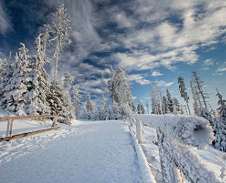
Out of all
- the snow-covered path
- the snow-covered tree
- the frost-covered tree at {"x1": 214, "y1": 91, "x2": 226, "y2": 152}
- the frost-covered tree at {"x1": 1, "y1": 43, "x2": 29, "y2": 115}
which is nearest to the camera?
the snow-covered path

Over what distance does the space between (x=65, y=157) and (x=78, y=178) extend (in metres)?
1.21

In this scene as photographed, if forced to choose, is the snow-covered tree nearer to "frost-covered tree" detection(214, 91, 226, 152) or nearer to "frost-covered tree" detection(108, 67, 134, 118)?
"frost-covered tree" detection(108, 67, 134, 118)

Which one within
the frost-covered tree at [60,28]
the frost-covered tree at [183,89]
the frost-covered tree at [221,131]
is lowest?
the frost-covered tree at [221,131]

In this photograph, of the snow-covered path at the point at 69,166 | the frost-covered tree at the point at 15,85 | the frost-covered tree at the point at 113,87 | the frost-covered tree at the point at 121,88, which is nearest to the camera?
the snow-covered path at the point at 69,166

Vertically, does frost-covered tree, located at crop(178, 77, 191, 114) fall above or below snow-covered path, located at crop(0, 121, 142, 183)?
above

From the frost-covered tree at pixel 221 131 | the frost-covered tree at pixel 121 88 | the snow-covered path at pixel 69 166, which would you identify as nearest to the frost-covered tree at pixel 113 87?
the frost-covered tree at pixel 121 88

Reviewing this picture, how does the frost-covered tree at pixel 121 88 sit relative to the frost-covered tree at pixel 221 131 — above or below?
above

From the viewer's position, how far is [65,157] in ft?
10.5

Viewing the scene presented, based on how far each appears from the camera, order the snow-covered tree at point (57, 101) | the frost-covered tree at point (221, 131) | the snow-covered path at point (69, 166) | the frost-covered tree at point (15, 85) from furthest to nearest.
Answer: the snow-covered tree at point (57, 101)
the frost-covered tree at point (15, 85)
the frost-covered tree at point (221, 131)
the snow-covered path at point (69, 166)

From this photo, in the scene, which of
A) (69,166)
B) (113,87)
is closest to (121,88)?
(113,87)

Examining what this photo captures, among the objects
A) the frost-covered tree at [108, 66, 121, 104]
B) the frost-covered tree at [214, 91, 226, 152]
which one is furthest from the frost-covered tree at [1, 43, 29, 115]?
the frost-covered tree at [108, 66, 121, 104]

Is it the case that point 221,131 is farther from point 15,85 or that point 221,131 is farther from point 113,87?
point 113,87

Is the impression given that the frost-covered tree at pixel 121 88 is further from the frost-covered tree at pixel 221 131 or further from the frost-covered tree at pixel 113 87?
the frost-covered tree at pixel 221 131

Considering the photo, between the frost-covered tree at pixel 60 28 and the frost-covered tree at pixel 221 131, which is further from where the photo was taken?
the frost-covered tree at pixel 60 28
